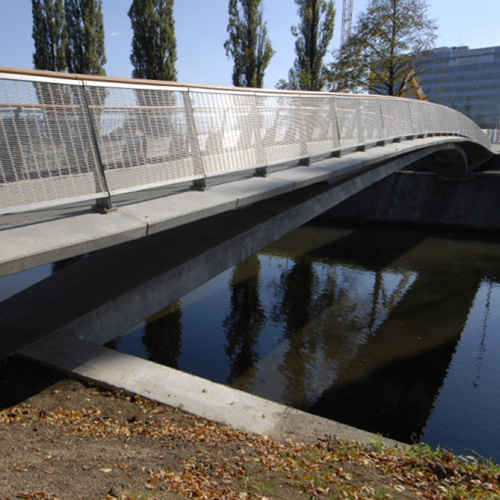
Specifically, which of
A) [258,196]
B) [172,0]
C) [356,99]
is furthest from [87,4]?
[258,196]

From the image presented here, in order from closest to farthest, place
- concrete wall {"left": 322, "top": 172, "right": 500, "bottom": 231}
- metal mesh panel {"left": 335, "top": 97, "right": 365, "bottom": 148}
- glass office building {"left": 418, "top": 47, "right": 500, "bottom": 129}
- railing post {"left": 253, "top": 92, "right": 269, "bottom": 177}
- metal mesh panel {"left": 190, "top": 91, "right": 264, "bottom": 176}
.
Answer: metal mesh panel {"left": 190, "top": 91, "right": 264, "bottom": 176} → railing post {"left": 253, "top": 92, "right": 269, "bottom": 177} → metal mesh panel {"left": 335, "top": 97, "right": 365, "bottom": 148} → concrete wall {"left": 322, "top": 172, "right": 500, "bottom": 231} → glass office building {"left": 418, "top": 47, "right": 500, "bottom": 129}

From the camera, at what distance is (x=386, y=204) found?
1008 inches

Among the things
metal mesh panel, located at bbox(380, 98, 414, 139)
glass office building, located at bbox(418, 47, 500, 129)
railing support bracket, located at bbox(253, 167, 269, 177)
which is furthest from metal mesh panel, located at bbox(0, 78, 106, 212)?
glass office building, located at bbox(418, 47, 500, 129)

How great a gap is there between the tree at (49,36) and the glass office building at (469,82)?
303 ft

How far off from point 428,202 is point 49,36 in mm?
21856

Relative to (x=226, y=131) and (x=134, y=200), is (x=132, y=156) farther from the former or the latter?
(x=226, y=131)

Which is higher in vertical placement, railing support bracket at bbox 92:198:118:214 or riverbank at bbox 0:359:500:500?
railing support bracket at bbox 92:198:118:214

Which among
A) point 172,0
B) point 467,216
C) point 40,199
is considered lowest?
point 467,216

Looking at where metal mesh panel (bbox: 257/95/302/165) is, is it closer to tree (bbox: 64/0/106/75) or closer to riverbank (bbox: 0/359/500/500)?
riverbank (bbox: 0/359/500/500)

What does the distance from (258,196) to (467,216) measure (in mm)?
20452

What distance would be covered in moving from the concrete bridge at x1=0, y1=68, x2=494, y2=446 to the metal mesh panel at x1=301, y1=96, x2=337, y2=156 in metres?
0.05

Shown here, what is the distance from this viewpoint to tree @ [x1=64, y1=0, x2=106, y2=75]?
89.5 ft

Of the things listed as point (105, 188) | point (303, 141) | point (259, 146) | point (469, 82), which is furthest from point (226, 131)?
point (469, 82)

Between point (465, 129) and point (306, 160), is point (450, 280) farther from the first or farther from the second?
point (465, 129)
